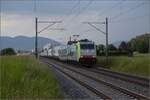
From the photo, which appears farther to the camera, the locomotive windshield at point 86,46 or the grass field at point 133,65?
the locomotive windshield at point 86,46

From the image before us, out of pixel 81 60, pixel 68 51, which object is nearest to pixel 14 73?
pixel 81 60

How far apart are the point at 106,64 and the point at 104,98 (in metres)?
38.2

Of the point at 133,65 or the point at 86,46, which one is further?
the point at 86,46

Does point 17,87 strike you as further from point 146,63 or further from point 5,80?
point 146,63

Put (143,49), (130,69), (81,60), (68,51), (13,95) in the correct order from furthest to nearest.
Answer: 1. (143,49)
2. (68,51)
3. (81,60)
4. (130,69)
5. (13,95)

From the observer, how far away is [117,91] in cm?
2336

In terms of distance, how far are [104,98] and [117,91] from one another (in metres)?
3.91

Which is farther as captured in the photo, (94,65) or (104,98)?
(94,65)

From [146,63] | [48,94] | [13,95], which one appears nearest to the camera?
[13,95]

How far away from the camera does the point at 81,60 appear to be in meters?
57.4

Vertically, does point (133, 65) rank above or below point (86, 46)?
below

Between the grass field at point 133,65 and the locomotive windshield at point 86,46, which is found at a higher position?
the locomotive windshield at point 86,46

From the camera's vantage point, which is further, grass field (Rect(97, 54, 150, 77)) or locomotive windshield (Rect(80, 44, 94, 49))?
locomotive windshield (Rect(80, 44, 94, 49))

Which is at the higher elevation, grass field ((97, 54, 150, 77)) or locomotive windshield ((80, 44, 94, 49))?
locomotive windshield ((80, 44, 94, 49))
